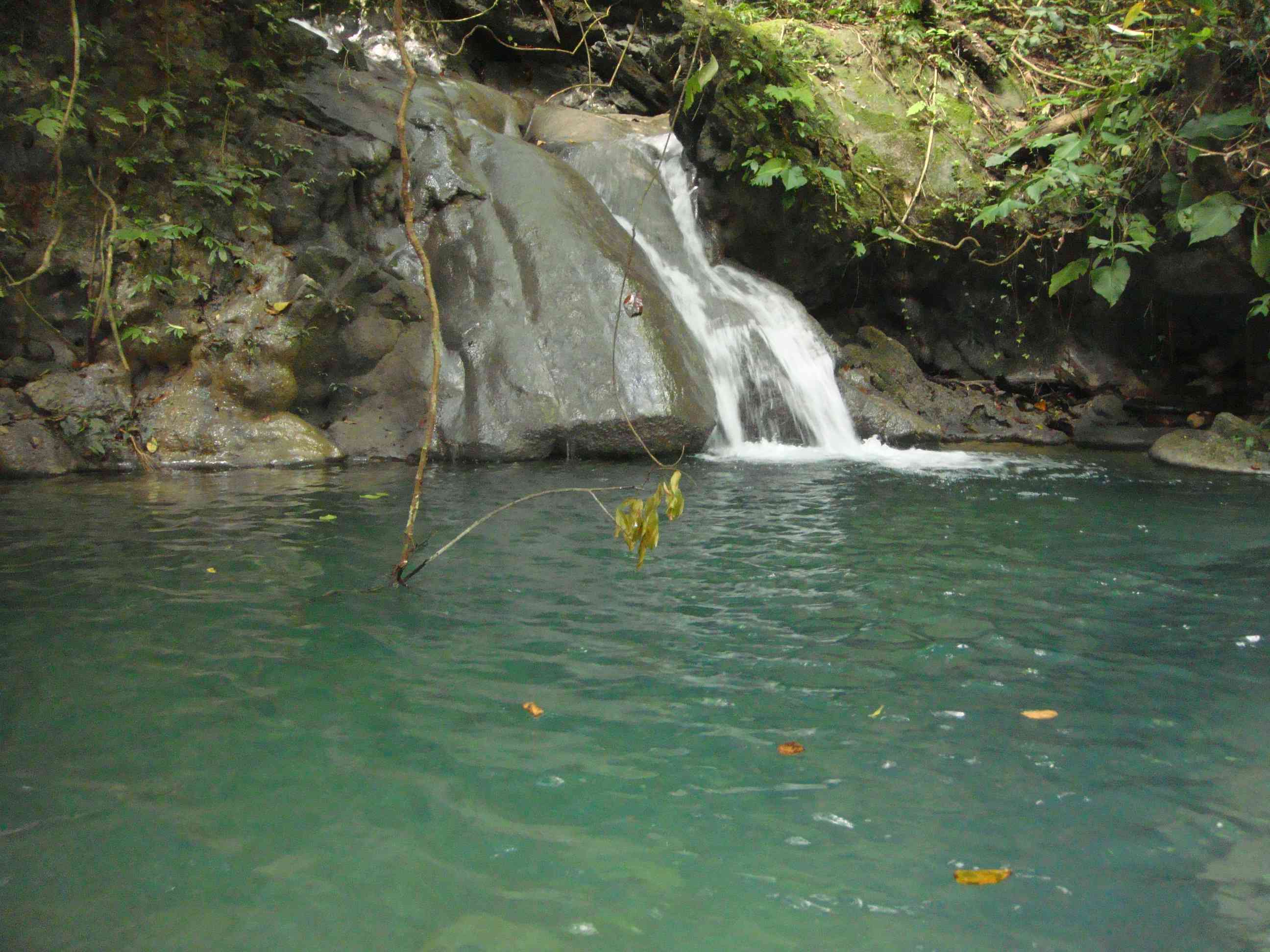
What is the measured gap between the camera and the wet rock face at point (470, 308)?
8.50 metres

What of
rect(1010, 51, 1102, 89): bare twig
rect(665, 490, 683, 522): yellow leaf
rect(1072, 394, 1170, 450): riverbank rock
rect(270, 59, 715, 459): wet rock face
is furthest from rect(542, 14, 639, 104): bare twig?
rect(1072, 394, 1170, 450): riverbank rock

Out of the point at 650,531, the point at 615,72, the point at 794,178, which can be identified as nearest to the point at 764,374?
the point at 794,178

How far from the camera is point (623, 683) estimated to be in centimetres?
318

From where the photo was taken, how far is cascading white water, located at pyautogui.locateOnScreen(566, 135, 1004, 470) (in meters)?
9.45

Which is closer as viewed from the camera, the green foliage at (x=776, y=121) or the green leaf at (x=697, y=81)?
the green leaf at (x=697, y=81)

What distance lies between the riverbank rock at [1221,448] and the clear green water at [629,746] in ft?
13.3

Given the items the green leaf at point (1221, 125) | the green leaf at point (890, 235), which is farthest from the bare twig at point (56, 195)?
the green leaf at point (1221, 125)

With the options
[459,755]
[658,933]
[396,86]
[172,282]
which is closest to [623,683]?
[459,755]

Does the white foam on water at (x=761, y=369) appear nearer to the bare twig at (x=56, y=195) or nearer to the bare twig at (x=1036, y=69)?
the bare twig at (x=1036, y=69)

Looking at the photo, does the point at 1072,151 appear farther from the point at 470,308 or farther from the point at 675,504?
the point at 675,504

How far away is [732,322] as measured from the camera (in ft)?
33.4

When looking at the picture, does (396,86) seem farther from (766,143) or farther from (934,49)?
(934,49)

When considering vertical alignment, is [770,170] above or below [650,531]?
above

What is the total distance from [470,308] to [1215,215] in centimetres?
653
